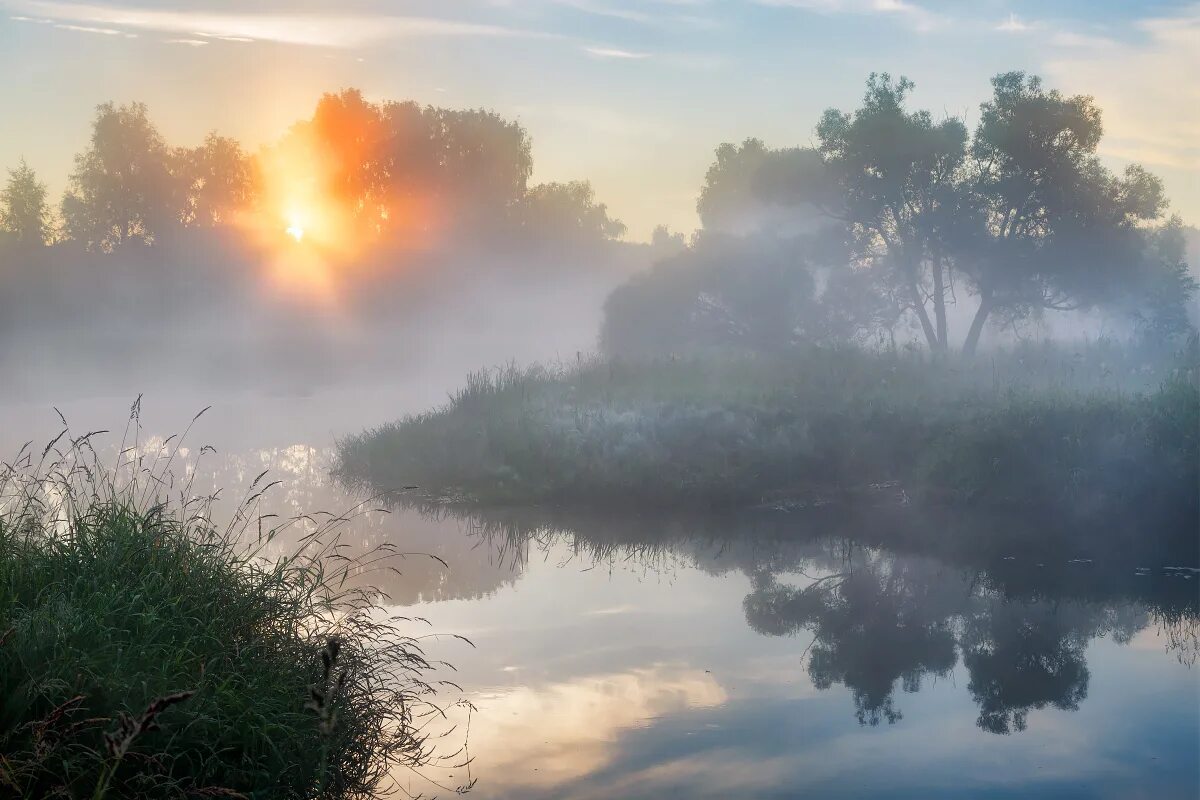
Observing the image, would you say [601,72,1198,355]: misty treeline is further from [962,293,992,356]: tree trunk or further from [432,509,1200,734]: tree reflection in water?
[432,509,1200,734]: tree reflection in water

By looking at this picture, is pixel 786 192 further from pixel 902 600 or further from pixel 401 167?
pixel 401 167

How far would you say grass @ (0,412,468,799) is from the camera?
237 inches

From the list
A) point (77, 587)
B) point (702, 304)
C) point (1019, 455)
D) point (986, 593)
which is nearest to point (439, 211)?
point (702, 304)

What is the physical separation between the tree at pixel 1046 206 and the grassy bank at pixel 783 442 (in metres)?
7.72

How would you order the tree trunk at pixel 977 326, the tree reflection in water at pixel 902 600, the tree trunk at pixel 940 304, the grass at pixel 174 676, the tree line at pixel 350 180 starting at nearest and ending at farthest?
the grass at pixel 174 676 → the tree reflection in water at pixel 902 600 → the tree trunk at pixel 977 326 → the tree trunk at pixel 940 304 → the tree line at pixel 350 180

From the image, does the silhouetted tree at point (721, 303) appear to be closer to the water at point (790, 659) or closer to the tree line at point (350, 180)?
the water at point (790, 659)

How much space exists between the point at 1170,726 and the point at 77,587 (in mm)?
8044

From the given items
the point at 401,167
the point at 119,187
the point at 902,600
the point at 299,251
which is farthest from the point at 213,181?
the point at 902,600

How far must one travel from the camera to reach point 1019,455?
17.9m

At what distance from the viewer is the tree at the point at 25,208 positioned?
209 feet

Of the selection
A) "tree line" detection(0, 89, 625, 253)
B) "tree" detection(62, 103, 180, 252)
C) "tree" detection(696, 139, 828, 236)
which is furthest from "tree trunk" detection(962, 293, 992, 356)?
"tree" detection(62, 103, 180, 252)

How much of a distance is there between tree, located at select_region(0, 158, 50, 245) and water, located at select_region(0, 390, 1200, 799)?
2173 inches

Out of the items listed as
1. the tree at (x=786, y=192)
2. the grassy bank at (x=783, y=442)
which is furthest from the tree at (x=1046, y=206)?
the grassy bank at (x=783, y=442)

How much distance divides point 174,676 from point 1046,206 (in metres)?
29.2
